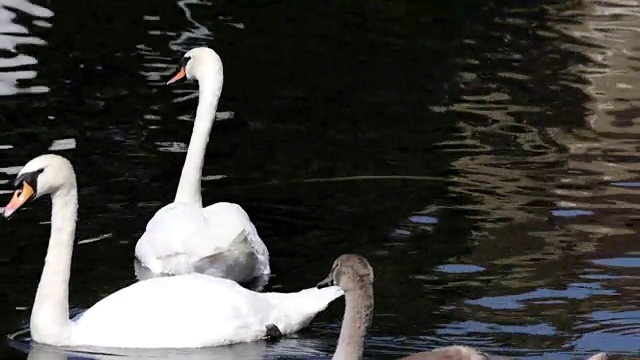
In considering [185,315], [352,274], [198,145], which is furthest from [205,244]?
[352,274]

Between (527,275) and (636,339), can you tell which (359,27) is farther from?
(636,339)

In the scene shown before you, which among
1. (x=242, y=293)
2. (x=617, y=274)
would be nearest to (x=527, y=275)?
(x=617, y=274)

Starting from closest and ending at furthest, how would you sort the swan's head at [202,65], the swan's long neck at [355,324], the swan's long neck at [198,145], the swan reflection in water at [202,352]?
the swan's long neck at [355,324] → the swan reflection in water at [202,352] → the swan's long neck at [198,145] → the swan's head at [202,65]

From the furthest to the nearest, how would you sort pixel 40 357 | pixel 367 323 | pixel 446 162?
pixel 446 162 → pixel 40 357 → pixel 367 323

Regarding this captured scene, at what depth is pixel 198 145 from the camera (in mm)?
11164

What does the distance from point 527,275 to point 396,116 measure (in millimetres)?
5368

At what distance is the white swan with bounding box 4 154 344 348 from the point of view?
857 centimetres

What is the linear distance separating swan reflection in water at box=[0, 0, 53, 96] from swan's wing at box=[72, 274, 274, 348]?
6.77m

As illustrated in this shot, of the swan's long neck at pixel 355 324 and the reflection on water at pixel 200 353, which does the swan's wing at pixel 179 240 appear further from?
the swan's long neck at pixel 355 324

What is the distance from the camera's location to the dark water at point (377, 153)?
962cm

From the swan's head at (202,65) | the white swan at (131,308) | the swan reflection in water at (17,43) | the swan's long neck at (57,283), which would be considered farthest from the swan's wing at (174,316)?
the swan reflection in water at (17,43)

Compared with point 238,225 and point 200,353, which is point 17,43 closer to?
point 238,225

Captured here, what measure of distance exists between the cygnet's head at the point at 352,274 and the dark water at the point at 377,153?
992 millimetres

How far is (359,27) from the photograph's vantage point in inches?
841
